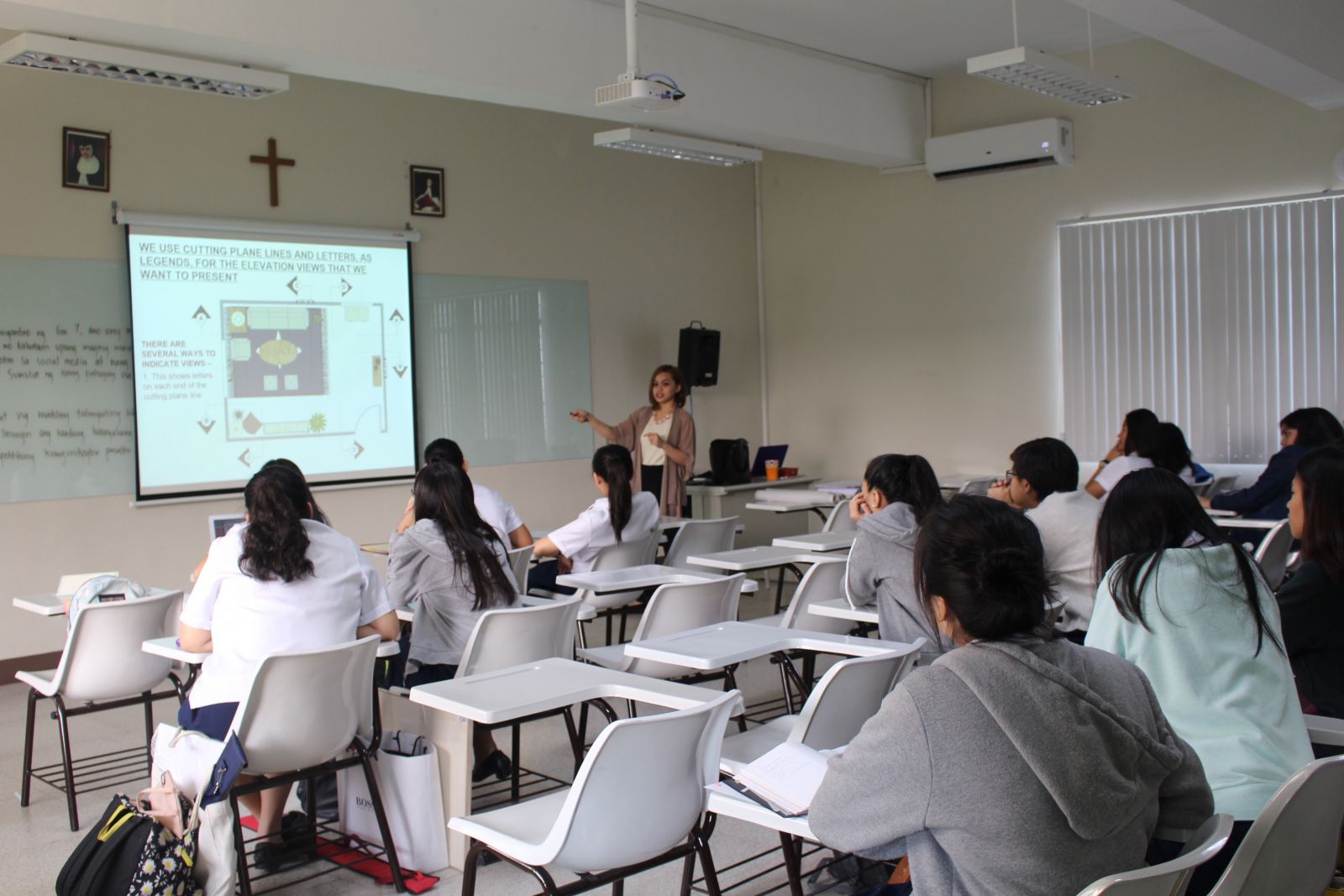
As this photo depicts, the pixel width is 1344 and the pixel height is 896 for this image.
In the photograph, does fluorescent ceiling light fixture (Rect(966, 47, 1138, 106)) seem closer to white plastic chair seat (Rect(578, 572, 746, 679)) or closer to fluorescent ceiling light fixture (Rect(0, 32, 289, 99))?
white plastic chair seat (Rect(578, 572, 746, 679))

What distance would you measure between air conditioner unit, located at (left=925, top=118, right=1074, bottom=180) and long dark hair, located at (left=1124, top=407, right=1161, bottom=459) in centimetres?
210

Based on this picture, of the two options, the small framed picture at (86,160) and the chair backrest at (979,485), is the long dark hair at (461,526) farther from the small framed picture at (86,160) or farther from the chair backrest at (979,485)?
the chair backrest at (979,485)

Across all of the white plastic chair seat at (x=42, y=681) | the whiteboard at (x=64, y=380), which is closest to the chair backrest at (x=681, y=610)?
the white plastic chair seat at (x=42, y=681)

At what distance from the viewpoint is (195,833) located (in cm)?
288

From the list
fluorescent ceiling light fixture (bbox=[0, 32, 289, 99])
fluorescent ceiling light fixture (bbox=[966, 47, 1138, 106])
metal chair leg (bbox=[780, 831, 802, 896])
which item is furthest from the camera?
fluorescent ceiling light fixture (bbox=[966, 47, 1138, 106])

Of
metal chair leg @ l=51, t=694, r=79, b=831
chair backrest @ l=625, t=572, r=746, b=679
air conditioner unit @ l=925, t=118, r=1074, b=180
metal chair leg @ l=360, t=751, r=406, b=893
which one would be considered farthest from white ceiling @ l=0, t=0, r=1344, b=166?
metal chair leg @ l=360, t=751, r=406, b=893

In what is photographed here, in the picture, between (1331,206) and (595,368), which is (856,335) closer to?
(595,368)

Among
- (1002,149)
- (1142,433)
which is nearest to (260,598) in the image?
(1142,433)

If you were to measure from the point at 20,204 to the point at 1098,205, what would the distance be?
637cm

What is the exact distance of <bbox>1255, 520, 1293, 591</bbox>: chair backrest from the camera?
16.5 ft

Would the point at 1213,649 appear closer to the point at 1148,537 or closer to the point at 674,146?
the point at 1148,537

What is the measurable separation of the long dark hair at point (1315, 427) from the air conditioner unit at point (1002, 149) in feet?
8.40

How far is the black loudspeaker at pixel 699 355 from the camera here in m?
8.71

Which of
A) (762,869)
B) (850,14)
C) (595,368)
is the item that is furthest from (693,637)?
(595,368)
